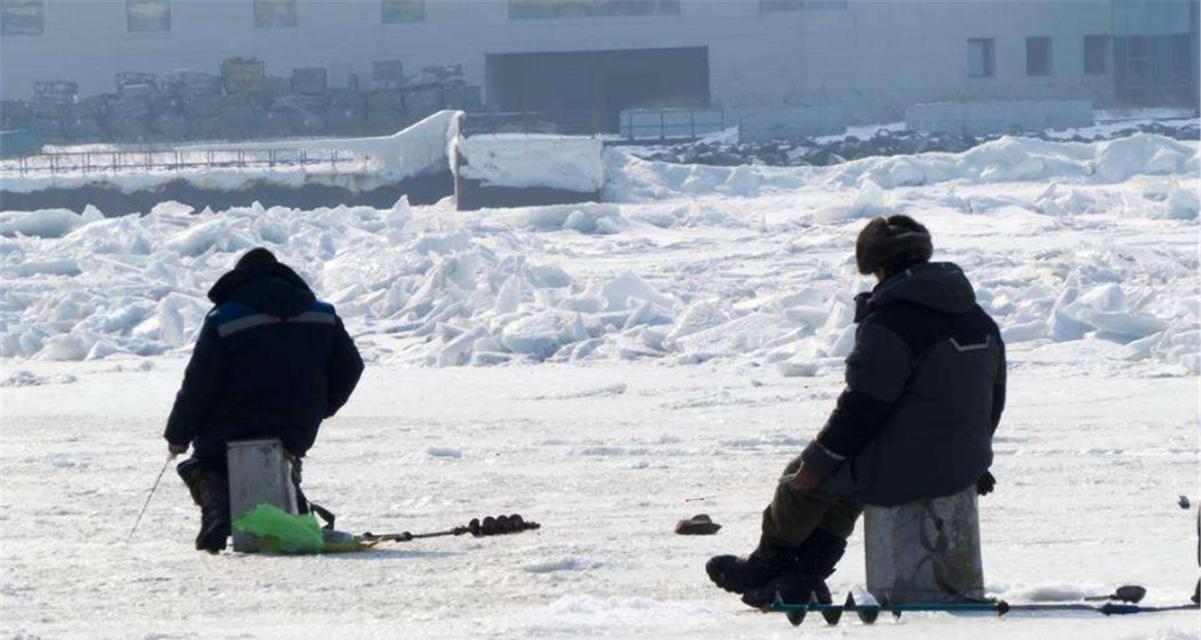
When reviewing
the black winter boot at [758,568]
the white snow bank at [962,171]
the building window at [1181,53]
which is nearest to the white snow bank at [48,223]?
the white snow bank at [962,171]

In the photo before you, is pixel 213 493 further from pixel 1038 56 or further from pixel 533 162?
pixel 1038 56

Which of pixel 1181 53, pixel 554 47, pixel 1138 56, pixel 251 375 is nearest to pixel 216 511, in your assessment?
pixel 251 375

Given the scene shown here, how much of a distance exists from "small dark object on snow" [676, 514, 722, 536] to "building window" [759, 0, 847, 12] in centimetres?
4843

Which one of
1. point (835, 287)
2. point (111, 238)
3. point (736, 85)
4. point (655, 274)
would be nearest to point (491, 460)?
point (835, 287)

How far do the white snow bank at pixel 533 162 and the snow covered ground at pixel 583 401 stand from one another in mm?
2093

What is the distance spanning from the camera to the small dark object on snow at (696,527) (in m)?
8.09

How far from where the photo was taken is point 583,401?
13695mm

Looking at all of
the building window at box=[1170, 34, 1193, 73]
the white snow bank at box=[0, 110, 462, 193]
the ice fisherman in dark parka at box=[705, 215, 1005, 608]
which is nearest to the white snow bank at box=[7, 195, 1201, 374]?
the ice fisherman in dark parka at box=[705, 215, 1005, 608]

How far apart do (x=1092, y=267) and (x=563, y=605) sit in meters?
12.2

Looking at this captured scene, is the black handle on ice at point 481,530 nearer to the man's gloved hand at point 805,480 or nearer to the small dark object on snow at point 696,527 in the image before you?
the small dark object on snow at point 696,527

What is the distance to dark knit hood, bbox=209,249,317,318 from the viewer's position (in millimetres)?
7711

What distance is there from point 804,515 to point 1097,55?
5406cm

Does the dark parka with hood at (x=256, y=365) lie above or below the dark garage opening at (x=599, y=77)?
below

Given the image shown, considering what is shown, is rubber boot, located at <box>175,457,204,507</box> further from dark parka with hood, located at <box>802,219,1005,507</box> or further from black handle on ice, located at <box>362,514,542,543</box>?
dark parka with hood, located at <box>802,219,1005,507</box>
